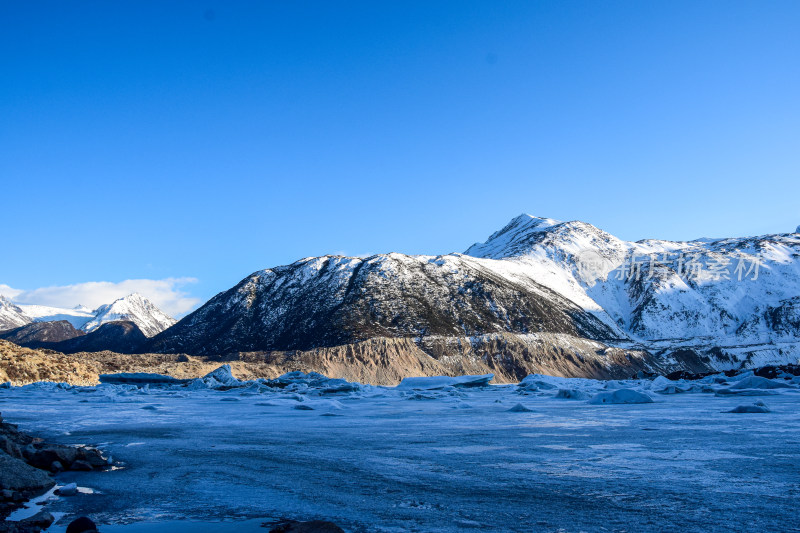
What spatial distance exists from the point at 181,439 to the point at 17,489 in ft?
14.9

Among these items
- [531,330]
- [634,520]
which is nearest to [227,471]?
[634,520]

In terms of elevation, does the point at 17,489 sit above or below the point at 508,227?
below

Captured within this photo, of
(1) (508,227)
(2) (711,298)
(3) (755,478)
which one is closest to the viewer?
(3) (755,478)

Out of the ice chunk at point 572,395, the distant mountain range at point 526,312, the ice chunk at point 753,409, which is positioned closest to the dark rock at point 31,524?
the ice chunk at point 753,409

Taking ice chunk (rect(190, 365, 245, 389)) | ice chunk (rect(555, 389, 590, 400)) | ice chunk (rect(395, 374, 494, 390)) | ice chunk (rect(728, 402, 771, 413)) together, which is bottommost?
ice chunk (rect(395, 374, 494, 390))

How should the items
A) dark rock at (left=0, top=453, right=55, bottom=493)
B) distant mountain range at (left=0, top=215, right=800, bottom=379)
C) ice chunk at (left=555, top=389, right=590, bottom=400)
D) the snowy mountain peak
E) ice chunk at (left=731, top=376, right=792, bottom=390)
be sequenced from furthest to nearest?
the snowy mountain peak, distant mountain range at (left=0, top=215, right=800, bottom=379), ice chunk at (left=731, top=376, right=792, bottom=390), ice chunk at (left=555, top=389, right=590, bottom=400), dark rock at (left=0, top=453, right=55, bottom=493)

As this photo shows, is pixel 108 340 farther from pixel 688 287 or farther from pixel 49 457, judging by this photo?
pixel 49 457

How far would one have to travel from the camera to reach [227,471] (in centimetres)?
643

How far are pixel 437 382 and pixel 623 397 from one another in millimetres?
23509

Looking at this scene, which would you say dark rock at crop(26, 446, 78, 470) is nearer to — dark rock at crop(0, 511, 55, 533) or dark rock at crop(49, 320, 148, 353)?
dark rock at crop(0, 511, 55, 533)

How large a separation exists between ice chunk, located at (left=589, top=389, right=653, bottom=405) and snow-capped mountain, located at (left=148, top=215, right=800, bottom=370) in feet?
182

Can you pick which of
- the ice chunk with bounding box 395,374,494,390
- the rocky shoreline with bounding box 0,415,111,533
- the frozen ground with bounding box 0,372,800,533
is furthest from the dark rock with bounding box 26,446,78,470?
Result: the ice chunk with bounding box 395,374,494,390

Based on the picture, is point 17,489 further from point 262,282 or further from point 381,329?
point 262,282

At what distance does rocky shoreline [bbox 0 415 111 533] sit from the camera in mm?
3996
